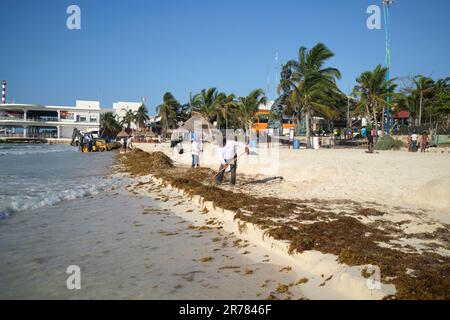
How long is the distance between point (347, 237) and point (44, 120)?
86362 millimetres

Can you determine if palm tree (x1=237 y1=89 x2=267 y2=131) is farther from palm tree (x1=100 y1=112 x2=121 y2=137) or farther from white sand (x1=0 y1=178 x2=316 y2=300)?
palm tree (x1=100 y1=112 x2=121 y2=137)

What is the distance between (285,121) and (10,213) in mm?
51818

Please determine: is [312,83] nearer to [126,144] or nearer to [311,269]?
[126,144]

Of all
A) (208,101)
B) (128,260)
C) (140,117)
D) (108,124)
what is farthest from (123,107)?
(128,260)

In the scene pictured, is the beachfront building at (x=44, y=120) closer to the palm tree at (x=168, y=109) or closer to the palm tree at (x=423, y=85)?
the palm tree at (x=168, y=109)

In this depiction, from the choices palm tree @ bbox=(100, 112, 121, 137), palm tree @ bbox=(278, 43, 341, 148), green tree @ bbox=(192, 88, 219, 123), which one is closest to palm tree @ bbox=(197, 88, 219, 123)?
green tree @ bbox=(192, 88, 219, 123)

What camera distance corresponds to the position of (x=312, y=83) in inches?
1101

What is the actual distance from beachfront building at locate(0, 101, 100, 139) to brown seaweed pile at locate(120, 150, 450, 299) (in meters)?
77.2

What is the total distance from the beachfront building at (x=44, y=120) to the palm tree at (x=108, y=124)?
52.3 inches

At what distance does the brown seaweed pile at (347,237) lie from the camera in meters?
3.23
